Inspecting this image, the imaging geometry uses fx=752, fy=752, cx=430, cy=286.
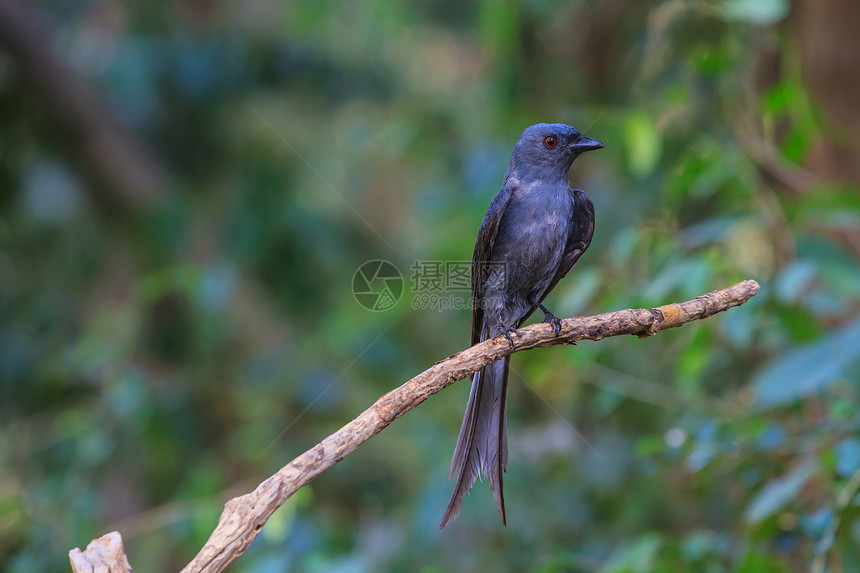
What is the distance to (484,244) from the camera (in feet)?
9.53

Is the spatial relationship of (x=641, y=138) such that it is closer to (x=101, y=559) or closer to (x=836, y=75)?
(x=836, y=75)

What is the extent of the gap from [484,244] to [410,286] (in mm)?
1562

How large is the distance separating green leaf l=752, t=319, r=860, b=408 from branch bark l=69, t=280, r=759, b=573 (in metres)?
0.55

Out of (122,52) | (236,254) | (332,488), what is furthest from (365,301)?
(122,52)

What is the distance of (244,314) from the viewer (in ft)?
30.2

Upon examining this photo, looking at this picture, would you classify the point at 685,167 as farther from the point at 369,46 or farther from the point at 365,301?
the point at 369,46

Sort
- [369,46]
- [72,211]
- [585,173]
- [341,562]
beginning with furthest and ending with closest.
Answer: [369,46] → [72,211] → [585,173] → [341,562]

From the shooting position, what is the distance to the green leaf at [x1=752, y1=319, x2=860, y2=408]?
7.91ft

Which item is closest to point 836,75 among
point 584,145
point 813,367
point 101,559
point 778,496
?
point 584,145

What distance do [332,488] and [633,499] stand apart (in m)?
3.30

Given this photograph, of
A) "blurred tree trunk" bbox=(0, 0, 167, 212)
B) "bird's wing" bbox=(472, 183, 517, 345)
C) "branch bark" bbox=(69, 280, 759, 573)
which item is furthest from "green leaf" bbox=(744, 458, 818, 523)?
"blurred tree trunk" bbox=(0, 0, 167, 212)

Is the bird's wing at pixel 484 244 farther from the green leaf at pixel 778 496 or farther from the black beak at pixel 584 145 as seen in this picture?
the green leaf at pixel 778 496

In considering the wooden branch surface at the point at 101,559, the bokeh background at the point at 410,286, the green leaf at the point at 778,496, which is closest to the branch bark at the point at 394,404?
the wooden branch surface at the point at 101,559

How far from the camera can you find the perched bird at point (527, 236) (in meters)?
2.88
